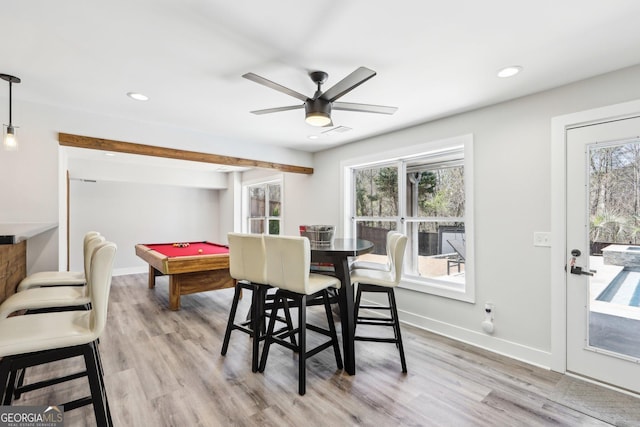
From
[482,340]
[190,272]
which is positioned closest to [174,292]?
[190,272]

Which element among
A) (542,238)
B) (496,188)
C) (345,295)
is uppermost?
(496,188)

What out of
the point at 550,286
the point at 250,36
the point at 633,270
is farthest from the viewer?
the point at 550,286

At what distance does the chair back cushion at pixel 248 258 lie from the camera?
96.0 inches

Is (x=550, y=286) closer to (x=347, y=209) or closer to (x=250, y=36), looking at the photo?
(x=347, y=209)

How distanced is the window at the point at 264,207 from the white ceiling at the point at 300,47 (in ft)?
11.5

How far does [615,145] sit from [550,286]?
119cm

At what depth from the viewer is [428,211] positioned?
3.61m

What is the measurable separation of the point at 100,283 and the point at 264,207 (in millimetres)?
5260

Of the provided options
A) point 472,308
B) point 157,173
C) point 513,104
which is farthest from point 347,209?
point 157,173

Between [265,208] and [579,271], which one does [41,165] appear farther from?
[579,271]

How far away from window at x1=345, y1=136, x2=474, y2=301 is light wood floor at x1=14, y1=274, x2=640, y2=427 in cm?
76

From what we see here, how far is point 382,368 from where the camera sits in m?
2.49

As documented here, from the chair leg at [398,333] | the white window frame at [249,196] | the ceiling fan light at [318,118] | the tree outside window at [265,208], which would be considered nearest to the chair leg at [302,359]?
the chair leg at [398,333]

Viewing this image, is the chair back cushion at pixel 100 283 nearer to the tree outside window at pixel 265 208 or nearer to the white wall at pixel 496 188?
the white wall at pixel 496 188
